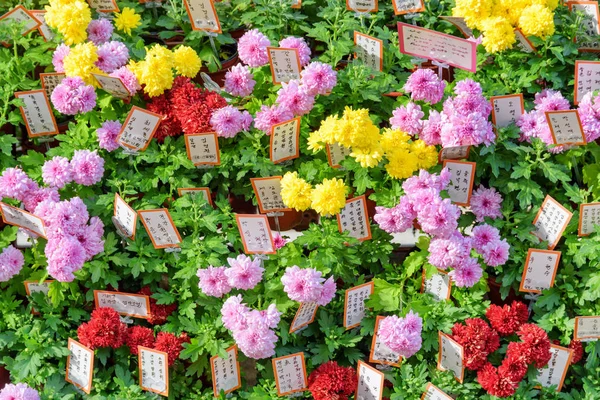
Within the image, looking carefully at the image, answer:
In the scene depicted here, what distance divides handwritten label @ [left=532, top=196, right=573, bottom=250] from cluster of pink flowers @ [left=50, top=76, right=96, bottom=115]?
1.77m

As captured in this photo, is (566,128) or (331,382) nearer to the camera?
(331,382)

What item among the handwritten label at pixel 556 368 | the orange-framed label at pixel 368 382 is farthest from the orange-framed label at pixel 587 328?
the orange-framed label at pixel 368 382

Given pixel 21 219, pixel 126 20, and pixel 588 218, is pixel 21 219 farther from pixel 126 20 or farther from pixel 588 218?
pixel 588 218

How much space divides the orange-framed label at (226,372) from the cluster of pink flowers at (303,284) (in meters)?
0.32

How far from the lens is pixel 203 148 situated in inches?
123

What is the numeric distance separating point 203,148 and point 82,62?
0.57 m

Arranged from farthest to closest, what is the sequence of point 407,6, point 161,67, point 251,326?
1. point 407,6
2. point 161,67
3. point 251,326

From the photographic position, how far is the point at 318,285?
9.11 feet

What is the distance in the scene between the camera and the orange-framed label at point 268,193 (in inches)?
120

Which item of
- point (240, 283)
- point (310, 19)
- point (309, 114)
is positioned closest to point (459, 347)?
point (240, 283)

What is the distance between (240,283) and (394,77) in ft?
3.56

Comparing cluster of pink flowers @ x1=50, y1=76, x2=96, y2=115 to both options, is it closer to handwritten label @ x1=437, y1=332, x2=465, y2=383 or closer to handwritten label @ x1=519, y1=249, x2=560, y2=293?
handwritten label @ x1=437, y1=332, x2=465, y2=383

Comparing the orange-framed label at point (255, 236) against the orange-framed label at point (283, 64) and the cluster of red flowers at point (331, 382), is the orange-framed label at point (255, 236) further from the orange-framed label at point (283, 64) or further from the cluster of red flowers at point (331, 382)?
the orange-framed label at point (283, 64)

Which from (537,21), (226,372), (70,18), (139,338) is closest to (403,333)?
(226,372)
